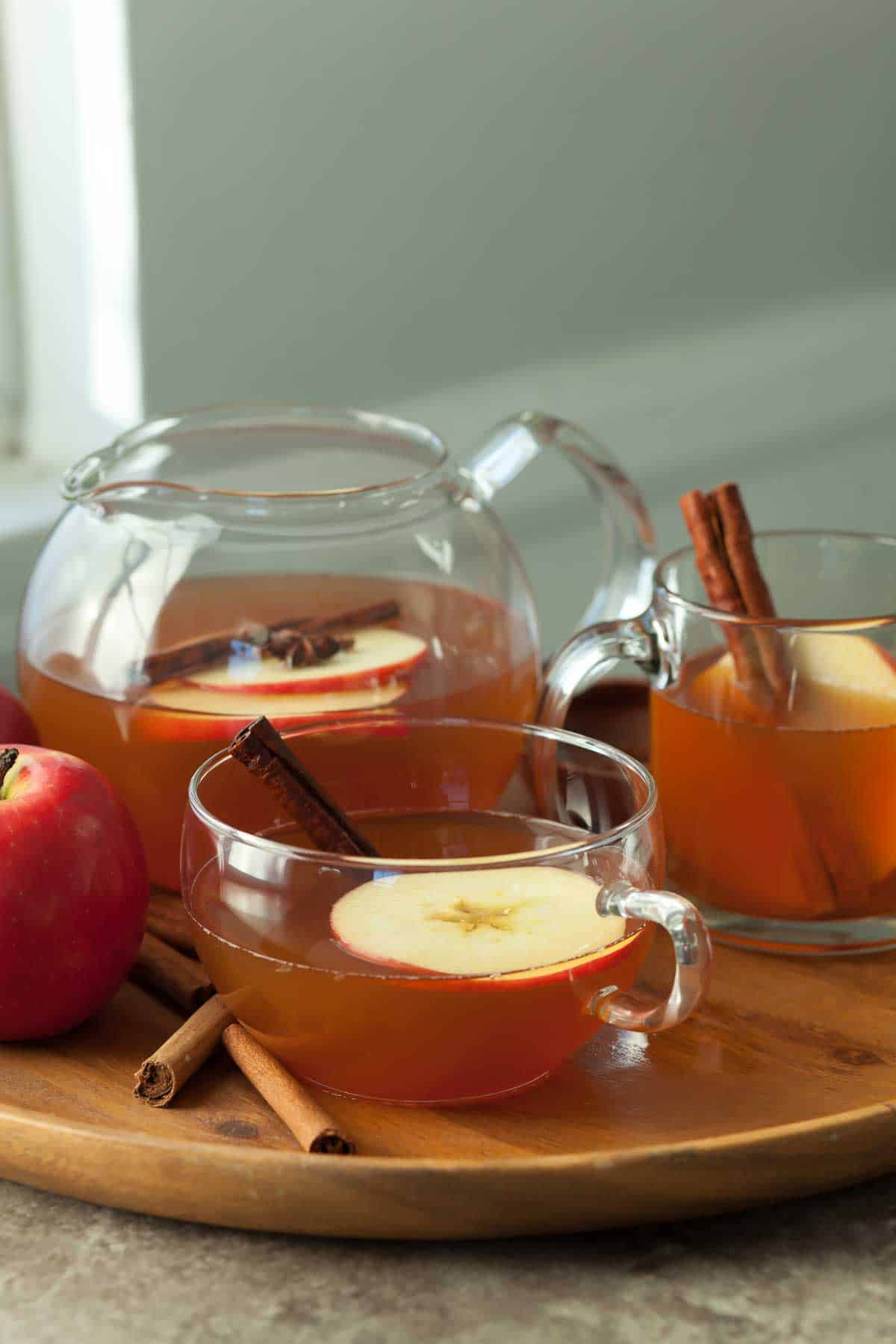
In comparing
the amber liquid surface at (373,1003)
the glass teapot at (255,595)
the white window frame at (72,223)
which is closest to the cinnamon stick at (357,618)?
the glass teapot at (255,595)

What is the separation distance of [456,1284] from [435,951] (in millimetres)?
125

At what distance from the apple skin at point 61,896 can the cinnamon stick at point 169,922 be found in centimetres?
7

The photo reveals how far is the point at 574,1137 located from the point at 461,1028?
2.7 inches

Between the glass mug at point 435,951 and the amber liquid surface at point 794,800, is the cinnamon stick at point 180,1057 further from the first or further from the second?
the amber liquid surface at point 794,800

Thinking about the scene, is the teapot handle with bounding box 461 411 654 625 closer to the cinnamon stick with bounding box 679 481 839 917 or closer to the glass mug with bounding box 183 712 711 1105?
the cinnamon stick with bounding box 679 481 839 917

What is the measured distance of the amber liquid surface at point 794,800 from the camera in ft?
2.70

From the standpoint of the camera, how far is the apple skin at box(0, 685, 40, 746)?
3.01 feet

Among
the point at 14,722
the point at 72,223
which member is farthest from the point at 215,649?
the point at 72,223

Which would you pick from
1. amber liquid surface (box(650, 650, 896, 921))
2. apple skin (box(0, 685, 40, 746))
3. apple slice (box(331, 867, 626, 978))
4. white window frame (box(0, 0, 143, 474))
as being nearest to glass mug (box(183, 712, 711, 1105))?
apple slice (box(331, 867, 626, 978))

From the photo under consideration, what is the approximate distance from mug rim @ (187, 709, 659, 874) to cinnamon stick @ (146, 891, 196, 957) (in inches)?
4.2

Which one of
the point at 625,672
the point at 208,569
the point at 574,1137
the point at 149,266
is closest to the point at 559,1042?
the point at 574,1137

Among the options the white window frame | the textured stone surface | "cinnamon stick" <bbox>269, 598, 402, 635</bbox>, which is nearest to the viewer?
the textured stone surface

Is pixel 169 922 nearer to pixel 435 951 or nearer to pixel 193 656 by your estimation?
pixel 193 656

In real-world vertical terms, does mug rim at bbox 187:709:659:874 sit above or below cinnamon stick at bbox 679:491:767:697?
below
